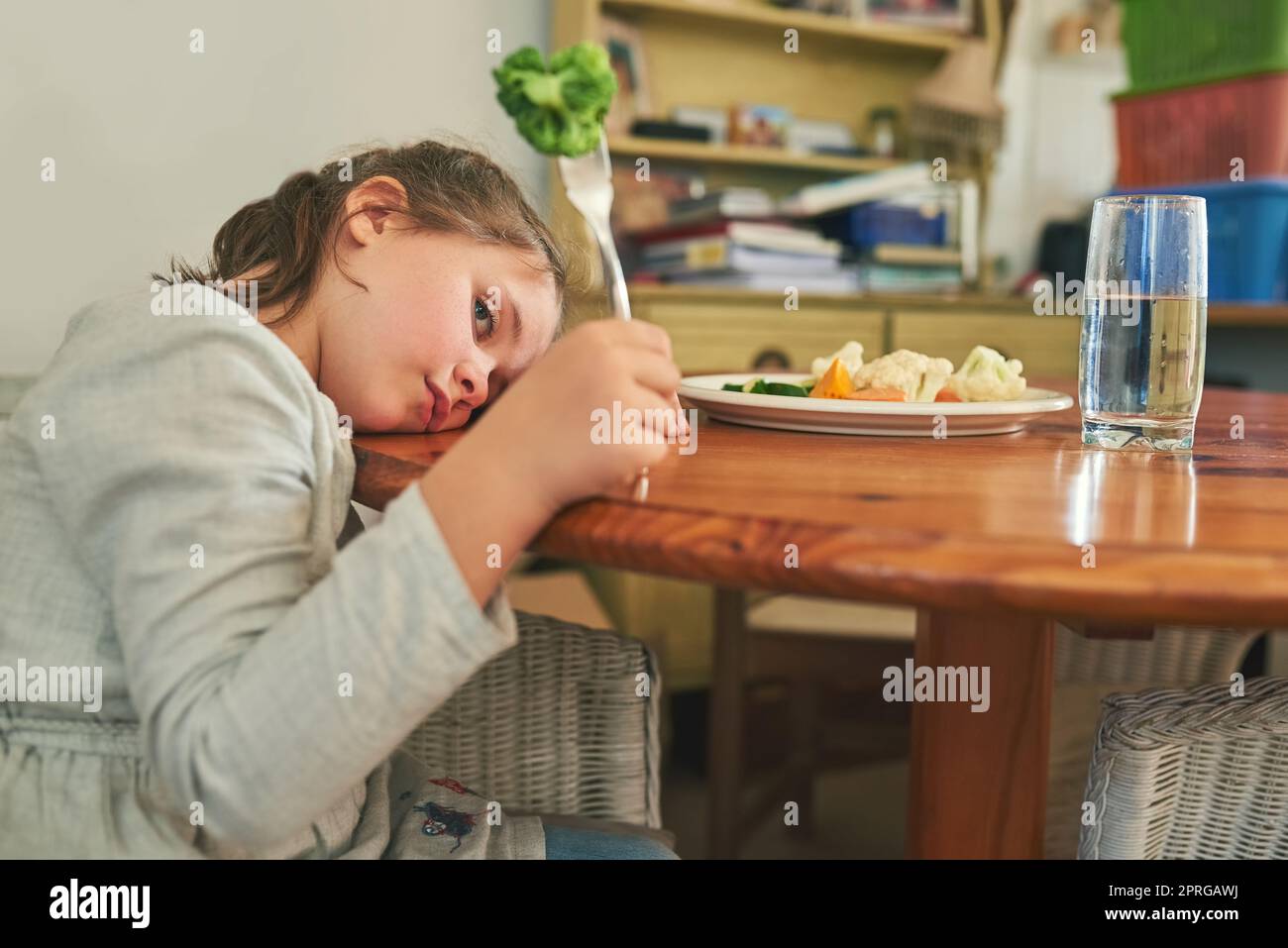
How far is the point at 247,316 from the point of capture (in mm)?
728

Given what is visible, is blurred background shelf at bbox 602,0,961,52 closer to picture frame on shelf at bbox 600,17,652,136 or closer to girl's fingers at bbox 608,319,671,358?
picture frame on shelf at bbox 600,17,652,136

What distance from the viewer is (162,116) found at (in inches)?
65.3

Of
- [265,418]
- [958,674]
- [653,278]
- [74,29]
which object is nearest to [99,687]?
[265,418]

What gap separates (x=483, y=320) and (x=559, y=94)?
29cm

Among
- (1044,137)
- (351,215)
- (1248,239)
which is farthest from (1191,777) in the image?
(1044,137)

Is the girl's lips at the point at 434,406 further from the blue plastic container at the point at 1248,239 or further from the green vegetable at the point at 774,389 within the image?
the blue plastic container at the point at 1248,239

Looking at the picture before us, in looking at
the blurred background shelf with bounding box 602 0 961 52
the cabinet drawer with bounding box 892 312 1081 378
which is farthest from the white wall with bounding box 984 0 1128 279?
the cabinet drawer with bounding box 892 312 1081 378

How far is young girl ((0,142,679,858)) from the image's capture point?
0.59 m

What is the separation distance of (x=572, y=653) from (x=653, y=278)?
1.70m

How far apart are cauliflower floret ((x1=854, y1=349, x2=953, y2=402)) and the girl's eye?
0.34m

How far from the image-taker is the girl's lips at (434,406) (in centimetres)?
91

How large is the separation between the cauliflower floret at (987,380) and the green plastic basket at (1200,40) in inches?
70.3
